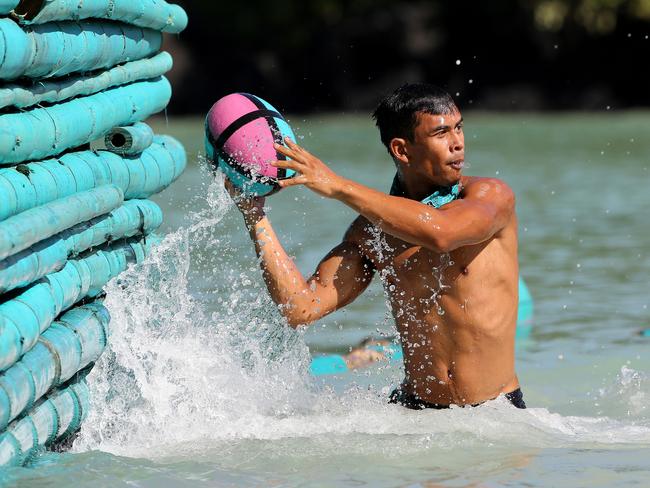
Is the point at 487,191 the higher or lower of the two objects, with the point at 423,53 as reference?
lower

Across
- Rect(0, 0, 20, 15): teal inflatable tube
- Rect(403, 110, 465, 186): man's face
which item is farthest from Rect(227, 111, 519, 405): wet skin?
Rect(0, 0, 20, 15): teal inflatable tube

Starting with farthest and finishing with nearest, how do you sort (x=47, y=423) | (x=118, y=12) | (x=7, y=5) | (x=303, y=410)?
(x=303, y=410), (x=118, y=12), (x=47, y=423), (x=7, y=5)

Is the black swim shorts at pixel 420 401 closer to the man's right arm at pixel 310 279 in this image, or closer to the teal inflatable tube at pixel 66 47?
the man's right arm at pixel 310 279

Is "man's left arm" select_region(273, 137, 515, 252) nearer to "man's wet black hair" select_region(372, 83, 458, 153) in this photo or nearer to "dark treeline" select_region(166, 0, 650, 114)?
"man's wet black hair" select_region(372, 83, 458, 153)

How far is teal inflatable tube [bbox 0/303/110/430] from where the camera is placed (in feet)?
14.0

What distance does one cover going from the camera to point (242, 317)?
5.98 m

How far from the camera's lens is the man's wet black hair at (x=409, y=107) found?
5.25 metres

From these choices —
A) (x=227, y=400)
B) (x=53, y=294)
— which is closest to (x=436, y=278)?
(x=227, y=400)

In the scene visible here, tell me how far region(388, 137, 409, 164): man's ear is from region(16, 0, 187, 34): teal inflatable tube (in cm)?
137

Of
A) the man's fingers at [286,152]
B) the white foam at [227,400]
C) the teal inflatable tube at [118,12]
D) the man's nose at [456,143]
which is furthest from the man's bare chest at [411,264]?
the teal inflatable tube at [118,12]

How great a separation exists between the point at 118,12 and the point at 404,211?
1664mm

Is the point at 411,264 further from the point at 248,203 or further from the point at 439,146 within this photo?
the point at 248,203

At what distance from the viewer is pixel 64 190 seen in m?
4.95

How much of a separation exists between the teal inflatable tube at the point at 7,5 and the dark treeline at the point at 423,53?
2759 cm
